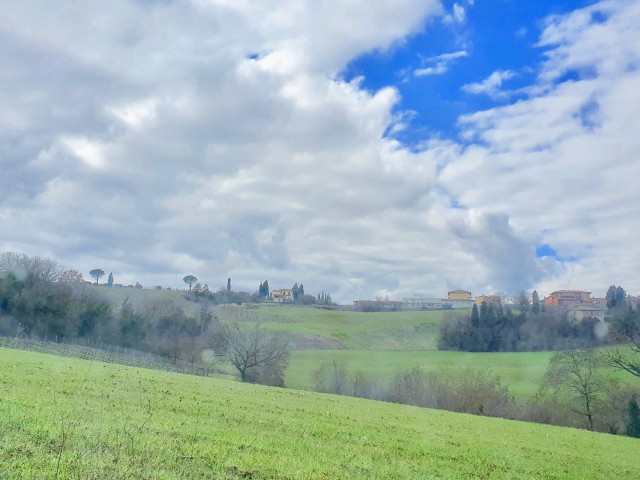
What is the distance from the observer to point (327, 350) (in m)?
105

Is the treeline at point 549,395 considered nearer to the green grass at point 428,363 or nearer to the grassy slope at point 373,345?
the green grass at point 428,363

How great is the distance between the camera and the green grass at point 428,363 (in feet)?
253

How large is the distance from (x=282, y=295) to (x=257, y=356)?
337 feet

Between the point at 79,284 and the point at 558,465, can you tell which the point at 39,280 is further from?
the point at 558,465

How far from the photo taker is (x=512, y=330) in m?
110

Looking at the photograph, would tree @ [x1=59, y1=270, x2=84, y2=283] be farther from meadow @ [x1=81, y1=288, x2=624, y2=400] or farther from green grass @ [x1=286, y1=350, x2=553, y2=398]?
green grass @ [x1=286, y1=350, x2=553, y2=398]

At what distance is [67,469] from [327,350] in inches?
3863

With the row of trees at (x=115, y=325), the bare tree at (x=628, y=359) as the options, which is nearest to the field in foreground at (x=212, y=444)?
the bare tree at (x=628, y=359)

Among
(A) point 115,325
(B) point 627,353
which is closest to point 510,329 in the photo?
(B) point 627,353

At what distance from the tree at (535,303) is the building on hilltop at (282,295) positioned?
64822 millimetres

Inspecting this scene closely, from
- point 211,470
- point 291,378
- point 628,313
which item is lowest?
point 291,378

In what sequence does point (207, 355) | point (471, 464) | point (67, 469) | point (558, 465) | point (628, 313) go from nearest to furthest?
point (67, 469) → point (471, 464) → point (558, 465) → point (628, 313) → point (207, 355)

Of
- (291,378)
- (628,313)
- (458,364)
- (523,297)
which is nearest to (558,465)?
(628,313)

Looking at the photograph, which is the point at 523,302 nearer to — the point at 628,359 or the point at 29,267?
the point at 628,359
